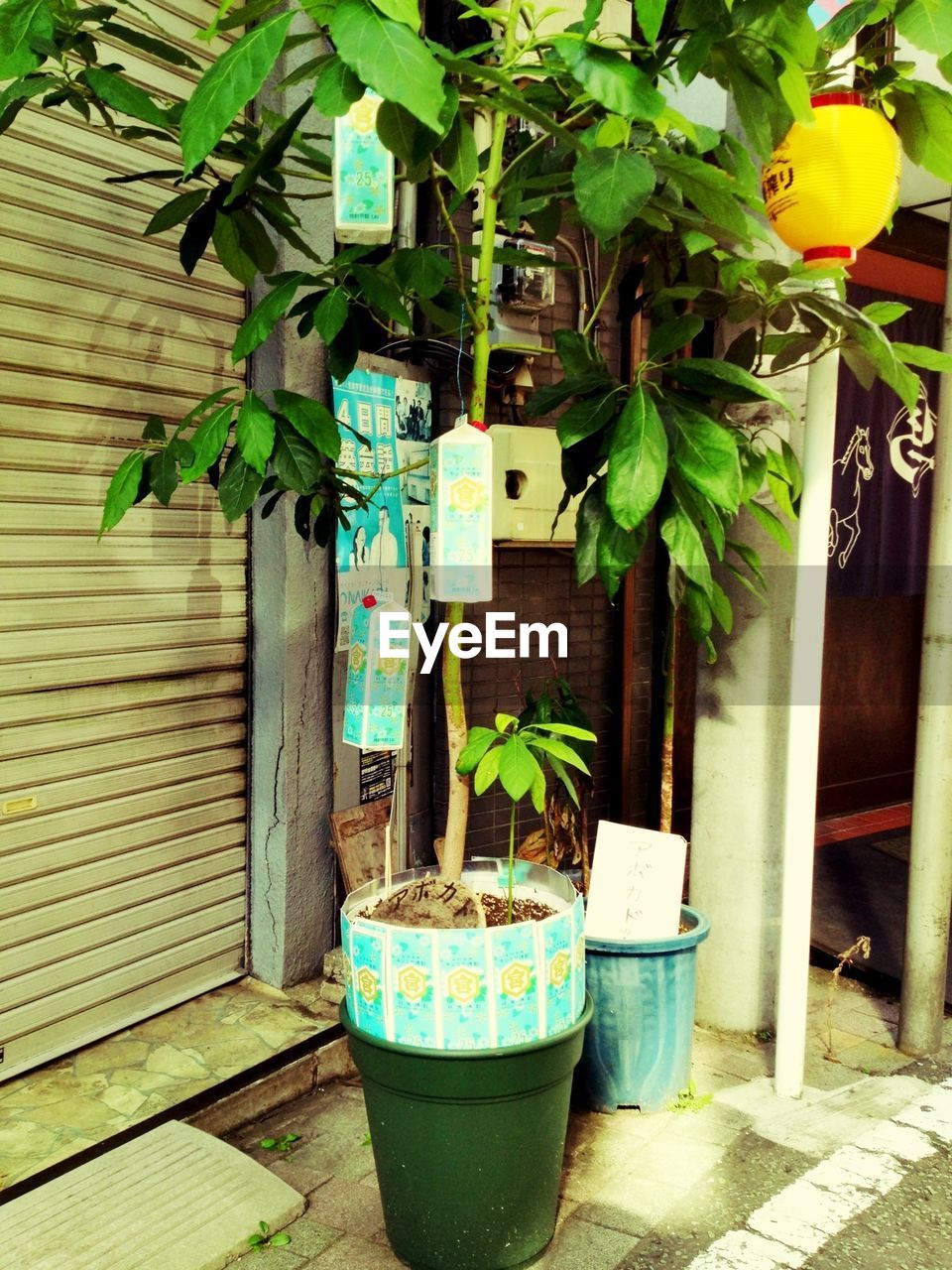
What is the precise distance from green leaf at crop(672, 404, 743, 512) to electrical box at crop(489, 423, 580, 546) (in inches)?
91.0

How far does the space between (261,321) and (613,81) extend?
110 centimetres

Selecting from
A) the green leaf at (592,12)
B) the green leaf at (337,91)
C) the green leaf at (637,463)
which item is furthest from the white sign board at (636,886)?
the green leaf at (337,91)

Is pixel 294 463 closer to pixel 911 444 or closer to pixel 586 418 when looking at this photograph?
A: pixel 586 418

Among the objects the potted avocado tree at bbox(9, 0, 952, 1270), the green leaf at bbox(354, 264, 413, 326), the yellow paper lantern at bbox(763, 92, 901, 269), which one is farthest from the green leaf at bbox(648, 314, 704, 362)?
the green leaf at bbox(354, 264, 413, 326)

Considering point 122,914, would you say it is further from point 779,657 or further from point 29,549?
point 779,657

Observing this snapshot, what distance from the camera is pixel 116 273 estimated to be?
4062 mm

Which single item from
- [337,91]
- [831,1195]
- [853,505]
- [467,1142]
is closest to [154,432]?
[337,91]

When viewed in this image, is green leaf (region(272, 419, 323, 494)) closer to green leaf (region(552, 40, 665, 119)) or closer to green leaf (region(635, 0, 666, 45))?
green leaf (region(552, 40, 665, 119))

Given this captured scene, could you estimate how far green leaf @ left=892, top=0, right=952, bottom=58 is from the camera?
2.49 m

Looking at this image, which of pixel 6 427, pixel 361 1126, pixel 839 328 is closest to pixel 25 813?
pixel 6 427

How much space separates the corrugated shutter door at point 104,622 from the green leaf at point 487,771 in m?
1.90

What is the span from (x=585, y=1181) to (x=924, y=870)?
1.93 m

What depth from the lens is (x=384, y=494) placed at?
5.00 m

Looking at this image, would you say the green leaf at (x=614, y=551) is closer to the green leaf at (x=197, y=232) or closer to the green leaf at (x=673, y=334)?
the green leaf at (x=673, y=334)
